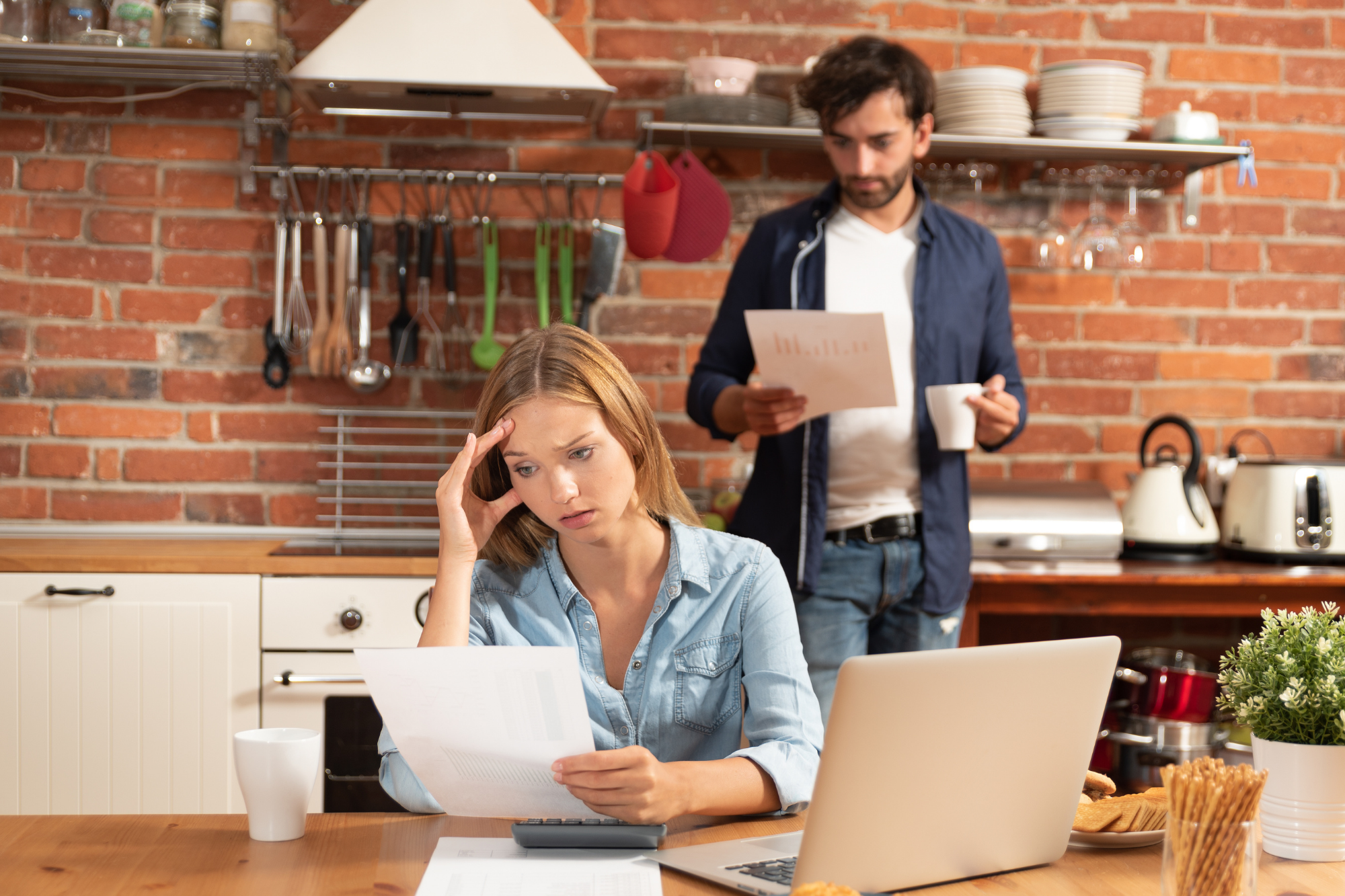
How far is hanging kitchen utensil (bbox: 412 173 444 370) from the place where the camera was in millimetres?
2502

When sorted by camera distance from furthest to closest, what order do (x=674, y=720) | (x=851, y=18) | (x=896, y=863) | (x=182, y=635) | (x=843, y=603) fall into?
(x=851, y=18) → (x=182, y=635) → (x=843, y=603) → (x=674, y=720) → (x=896, y=863)

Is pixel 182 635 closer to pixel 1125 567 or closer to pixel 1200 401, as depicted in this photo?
pixel 1125 567

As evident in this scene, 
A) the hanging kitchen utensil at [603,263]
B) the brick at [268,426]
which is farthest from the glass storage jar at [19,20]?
the hanging kitchen utensil at [603,263]

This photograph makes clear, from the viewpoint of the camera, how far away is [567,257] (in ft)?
8.36

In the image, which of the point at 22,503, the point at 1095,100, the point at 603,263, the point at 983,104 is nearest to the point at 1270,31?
the point at 1095,100

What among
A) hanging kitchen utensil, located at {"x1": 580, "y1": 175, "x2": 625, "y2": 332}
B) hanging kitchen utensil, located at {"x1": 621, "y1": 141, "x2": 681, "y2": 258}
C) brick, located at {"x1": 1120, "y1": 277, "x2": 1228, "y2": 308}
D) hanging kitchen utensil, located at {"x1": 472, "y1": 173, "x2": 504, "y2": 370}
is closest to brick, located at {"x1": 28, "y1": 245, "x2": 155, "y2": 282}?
hanging kitchen utensil, located at {"x1": 472, "y1": 173, "x2": 504, "y2": 370}

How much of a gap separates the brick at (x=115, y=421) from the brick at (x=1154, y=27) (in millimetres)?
2279

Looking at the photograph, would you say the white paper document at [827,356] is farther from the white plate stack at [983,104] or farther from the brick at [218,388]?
the brick at [218,388]

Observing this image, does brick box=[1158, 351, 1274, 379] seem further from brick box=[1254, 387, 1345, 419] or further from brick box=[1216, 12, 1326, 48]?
brick box=[1216, 12, 1326, 48]

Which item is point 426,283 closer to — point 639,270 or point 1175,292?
point 639,270

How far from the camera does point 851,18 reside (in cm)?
265

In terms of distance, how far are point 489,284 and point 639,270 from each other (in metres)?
0.34

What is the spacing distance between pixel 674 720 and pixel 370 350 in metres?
1.59

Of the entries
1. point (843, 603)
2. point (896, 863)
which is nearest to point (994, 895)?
point (896, 863)
